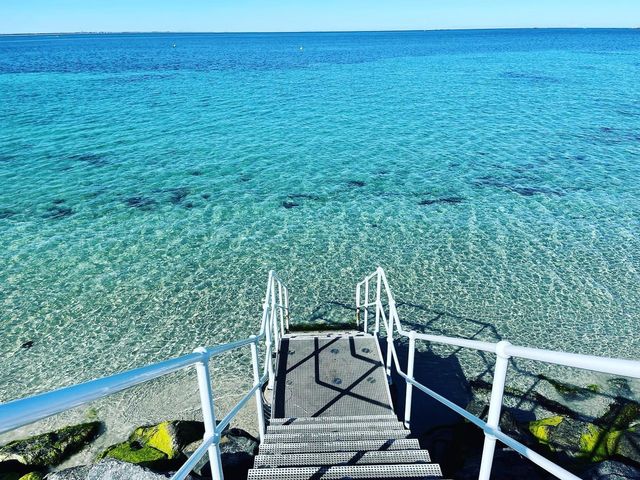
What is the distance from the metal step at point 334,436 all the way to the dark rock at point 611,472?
2.56 m

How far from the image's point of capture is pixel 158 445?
7172mm

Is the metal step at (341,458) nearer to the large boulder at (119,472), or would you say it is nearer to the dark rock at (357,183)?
the large boulder at (119,472)

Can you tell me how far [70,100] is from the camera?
36.5 m

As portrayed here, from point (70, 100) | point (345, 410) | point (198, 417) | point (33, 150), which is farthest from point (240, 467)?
point (70, 100)

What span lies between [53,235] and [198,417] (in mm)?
9937

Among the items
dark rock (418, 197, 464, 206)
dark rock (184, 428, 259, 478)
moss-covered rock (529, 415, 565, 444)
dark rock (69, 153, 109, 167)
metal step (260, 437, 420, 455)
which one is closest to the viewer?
metal step (260, 437, 420, 455)

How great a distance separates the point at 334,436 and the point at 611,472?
3508mm

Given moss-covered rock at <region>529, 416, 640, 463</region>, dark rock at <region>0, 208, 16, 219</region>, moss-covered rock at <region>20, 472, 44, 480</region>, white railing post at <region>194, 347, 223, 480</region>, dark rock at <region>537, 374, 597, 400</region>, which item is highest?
white railing post at <region>194, 347, 223, 480</region>

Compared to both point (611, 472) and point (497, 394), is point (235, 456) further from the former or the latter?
point (611, 472)

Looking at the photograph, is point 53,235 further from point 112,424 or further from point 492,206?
point 492,206

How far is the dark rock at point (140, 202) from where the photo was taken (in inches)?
667

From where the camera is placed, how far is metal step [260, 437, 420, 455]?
445cm

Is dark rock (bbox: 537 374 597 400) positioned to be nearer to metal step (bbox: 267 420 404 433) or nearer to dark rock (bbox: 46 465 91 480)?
metal step (bbox: 267 420 404 433)

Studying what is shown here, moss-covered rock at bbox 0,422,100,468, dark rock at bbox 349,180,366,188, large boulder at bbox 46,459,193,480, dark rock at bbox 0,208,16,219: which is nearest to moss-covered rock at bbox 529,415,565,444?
large boulder at bbox 46,459,193,480
